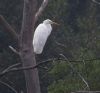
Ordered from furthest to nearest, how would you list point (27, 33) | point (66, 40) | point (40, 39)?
point (66, 40) < point (40, 39) < point (27, 33)

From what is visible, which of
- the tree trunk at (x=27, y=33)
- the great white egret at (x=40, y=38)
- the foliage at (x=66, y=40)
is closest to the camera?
the tree trunk at (x=27, y=33)

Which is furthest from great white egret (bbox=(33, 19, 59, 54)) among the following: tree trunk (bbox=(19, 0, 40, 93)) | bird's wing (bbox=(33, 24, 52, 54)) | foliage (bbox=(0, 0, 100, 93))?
foliage (bbox=(0, 0, 100, 93))

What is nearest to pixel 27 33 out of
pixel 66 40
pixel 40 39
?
pixel 40 39

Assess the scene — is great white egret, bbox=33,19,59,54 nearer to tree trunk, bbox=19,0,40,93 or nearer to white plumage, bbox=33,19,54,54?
white plumage, bbox=33,19,54,54

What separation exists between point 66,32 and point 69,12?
2.08 metres

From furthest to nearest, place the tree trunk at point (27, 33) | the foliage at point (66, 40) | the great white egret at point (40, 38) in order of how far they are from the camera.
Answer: the foliage at point (66, 40)
the great white egret at point (40, 38)
the tree trunk at point (27, 33)

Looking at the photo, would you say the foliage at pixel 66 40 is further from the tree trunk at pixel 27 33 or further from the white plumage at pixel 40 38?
the tree trunk at pixel 27 33

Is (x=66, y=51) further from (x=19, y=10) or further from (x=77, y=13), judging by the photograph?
(x=77, y=13)

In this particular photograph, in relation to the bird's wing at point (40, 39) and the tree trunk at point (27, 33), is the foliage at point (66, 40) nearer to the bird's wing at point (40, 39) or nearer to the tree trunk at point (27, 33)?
the bird's wing at point (40, 39)

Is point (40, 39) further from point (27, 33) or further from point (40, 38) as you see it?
point (27, 33)

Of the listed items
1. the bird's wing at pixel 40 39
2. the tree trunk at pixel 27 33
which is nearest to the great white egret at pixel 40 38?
the bird's wing at pixel 40 39

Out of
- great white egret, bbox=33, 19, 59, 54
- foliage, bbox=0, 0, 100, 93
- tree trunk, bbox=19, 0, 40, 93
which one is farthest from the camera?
foliage, bbox=0, 0, 100, 93

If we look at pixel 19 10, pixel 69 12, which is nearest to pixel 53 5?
pixel 19 10

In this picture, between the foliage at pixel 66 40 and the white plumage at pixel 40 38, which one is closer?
the white plumage at pixel 40 38
